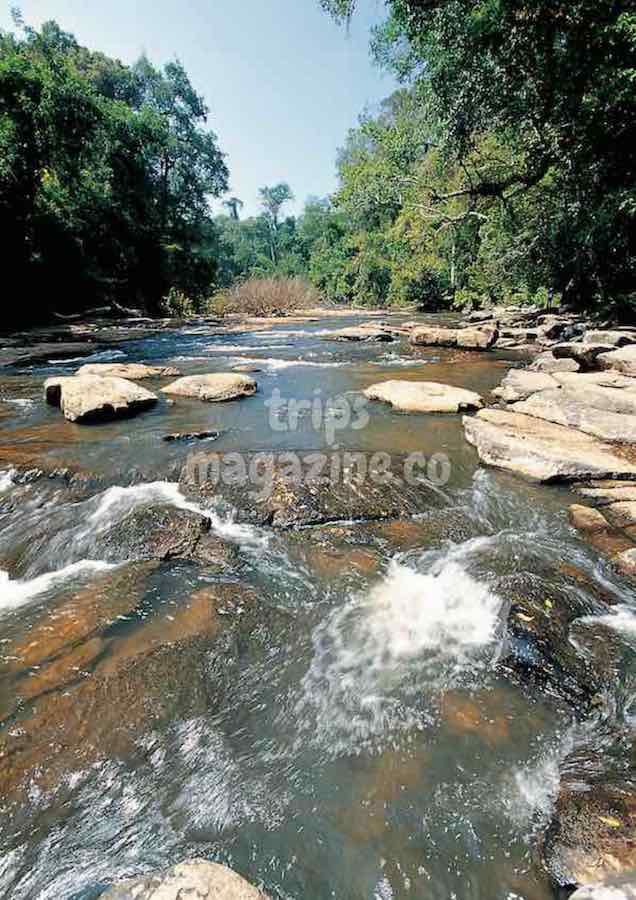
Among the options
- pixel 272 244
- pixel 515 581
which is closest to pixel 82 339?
pixel 515 581

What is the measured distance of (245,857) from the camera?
5.26 feet

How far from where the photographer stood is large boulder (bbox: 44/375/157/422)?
5.71 meters

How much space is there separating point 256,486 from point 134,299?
24421 millimetres

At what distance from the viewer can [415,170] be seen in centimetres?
1477

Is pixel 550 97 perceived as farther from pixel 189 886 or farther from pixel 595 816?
pixel 189 886

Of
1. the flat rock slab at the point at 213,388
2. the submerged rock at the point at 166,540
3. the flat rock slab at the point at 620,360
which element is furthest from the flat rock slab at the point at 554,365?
the submerged rock at the point at 166,540

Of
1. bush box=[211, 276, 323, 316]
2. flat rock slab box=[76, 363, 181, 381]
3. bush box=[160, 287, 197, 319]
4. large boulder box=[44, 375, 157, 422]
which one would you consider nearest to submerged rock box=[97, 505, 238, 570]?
large boulder box=[44, 375, 157, 422]

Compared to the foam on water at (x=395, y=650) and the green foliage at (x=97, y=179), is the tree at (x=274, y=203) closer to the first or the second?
the green foliage at (x=97, y=179)

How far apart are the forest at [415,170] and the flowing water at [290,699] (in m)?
9.18

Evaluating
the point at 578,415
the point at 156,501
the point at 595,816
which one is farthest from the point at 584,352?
the point at 595,816

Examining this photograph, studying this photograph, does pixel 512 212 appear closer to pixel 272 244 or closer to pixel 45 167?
pixel 45 167

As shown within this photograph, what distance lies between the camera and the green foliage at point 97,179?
1677 cm

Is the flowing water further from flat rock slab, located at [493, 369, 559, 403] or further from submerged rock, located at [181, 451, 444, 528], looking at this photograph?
flat rock slab, located at [493, 369, 559, 403]

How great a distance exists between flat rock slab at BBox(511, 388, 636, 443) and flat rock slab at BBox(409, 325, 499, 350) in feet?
18.6
